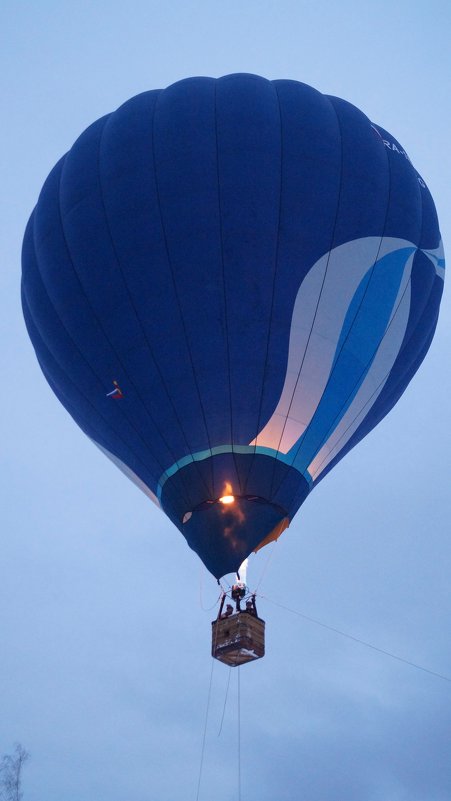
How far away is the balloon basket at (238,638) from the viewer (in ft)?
38.3

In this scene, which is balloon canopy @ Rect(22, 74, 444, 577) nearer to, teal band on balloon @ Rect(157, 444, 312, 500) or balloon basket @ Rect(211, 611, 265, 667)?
teal band on balloon @ Rect(157, 444, 312, 500)

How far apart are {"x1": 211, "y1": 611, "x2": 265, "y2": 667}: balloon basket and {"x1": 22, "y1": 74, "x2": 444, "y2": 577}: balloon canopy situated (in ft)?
2.34

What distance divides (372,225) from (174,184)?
98.9 inches

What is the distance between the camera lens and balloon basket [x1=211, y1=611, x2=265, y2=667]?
1166 cm

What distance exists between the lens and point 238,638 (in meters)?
11.6

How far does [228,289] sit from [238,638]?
4.00 meters

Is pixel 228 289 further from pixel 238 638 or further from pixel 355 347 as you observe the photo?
pixel 238 638

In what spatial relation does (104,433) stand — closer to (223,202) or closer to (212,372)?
(212,372)

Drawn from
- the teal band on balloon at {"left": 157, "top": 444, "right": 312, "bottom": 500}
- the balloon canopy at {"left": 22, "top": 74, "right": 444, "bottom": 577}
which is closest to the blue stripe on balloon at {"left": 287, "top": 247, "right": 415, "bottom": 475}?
the balloon canopy at {"left": 22, "top": 74, "right": 444, "bottom": 577}

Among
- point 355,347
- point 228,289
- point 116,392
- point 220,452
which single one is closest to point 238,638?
point 220,452

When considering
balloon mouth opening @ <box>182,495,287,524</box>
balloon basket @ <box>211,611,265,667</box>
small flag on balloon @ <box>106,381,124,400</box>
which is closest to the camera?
balloon basket @ <box>211,611,265,667</box>

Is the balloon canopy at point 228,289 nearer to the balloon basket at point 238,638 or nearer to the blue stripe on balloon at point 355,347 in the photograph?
the blue stripe on balloon at point 355,347

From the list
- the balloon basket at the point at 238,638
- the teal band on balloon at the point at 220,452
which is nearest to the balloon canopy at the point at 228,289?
the teal band on balloon at the point at 220,452

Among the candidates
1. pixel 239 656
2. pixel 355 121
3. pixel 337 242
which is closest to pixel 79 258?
pixel 337 242
